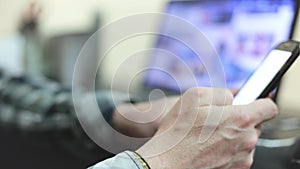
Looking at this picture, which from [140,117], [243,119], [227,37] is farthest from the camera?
[227,37]

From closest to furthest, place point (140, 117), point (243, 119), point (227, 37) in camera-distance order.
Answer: point (243, 119)
point (140, 117)
point (227, 37)

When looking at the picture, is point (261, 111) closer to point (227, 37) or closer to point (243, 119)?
point (243, 119)

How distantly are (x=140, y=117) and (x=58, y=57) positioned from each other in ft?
3.14

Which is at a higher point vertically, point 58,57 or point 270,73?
point 270,73

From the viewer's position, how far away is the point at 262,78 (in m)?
0.57

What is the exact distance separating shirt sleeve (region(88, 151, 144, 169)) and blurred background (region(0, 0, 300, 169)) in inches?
9.1

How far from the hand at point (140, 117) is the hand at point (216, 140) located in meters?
0.18

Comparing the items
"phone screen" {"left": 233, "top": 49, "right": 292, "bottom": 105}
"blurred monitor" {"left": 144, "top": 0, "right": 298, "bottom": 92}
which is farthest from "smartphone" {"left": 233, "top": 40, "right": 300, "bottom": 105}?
"blurred monitor" {"left": 144, "top": 0, "right": 298, "bottom": 92}

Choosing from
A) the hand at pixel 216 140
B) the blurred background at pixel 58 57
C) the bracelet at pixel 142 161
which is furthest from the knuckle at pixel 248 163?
the blurred background at pixel 58 57

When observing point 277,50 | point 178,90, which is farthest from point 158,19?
point 277,50

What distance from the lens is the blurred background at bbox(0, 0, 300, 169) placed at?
0.93m

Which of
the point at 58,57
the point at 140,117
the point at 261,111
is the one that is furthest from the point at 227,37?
the point at 58,57

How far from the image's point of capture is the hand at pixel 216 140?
517 millimetres

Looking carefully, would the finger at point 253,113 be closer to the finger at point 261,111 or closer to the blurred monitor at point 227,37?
the finger at point 261,111
